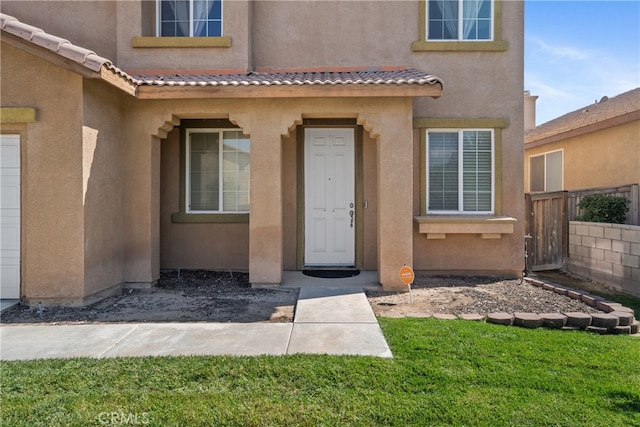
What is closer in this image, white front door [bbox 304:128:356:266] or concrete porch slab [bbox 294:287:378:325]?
concrete porch slab [bbox 294:287:378:325]

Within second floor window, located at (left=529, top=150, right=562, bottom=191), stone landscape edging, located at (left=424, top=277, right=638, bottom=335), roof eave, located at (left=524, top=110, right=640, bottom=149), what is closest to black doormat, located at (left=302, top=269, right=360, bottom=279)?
stone landscape edging, located at (left=424, top=277, right=638, bottom=335)

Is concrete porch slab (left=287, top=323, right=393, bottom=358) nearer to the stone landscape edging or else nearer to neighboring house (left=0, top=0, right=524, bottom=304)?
the stone landscape edging

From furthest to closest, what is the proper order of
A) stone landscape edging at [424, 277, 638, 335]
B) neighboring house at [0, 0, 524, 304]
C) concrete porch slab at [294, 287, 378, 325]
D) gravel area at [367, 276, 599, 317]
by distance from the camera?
1. neighboring house at [0, 0, 524, 304]
2. gravel area at [367, 276, 599, 317]
3. concrete porch slab at [294, 287, 378, 325]
4. stone landscape edging at [424, 277, 638, 335]

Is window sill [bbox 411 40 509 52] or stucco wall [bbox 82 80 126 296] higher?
window sill [bbox 411 40 509 52]

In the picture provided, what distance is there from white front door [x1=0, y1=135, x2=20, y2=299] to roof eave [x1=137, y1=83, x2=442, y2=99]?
2119 mm

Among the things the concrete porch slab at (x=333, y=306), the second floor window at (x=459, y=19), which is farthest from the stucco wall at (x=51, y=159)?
the second floor window at (x=459, y=19)

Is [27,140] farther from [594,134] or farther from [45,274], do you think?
[594,134]

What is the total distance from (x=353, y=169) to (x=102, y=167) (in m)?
4.85

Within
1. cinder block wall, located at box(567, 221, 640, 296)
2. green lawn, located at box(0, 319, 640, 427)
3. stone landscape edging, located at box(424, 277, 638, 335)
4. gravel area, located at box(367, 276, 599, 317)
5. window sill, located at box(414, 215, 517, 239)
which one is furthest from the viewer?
window sill, located at box(414, 215, 517, 239)

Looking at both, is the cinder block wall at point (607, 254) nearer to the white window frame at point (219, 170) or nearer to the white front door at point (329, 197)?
the white front door at point (329, 197)

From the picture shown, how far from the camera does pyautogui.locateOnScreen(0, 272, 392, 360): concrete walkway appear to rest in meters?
4.47

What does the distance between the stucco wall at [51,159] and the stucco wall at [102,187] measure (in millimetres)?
128

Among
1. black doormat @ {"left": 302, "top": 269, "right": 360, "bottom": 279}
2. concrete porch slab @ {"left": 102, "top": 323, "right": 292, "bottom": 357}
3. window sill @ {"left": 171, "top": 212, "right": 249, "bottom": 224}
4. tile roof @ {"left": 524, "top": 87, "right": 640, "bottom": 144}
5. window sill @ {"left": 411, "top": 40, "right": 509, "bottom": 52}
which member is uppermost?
window sill @ {"left": 411, "top": 40, "right": 509, "bottom": 52}

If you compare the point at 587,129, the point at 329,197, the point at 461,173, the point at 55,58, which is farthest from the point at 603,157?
the point at 55,58
